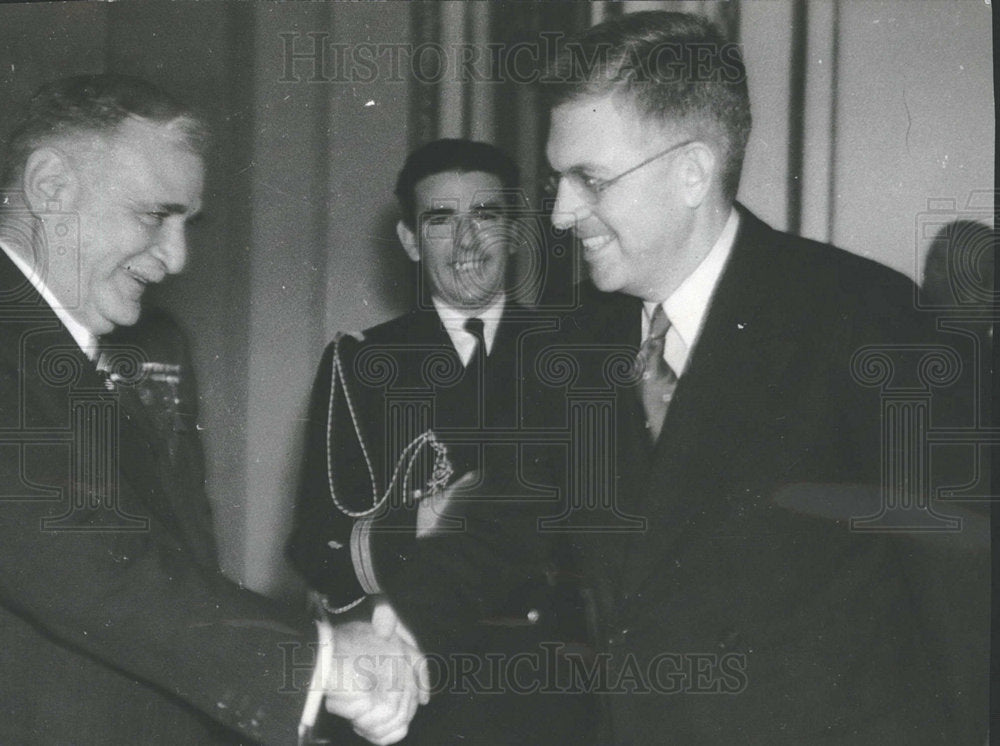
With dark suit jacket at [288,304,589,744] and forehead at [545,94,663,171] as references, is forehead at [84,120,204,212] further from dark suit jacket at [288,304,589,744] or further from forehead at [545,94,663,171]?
forehead at [545,94,663,171]

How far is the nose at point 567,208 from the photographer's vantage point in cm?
142

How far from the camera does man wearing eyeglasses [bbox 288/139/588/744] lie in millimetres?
1439

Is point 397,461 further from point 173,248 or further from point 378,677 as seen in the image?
point 173,248

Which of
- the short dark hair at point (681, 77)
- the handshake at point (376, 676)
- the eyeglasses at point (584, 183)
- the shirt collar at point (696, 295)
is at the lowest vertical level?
the handshake at point (376, 676)

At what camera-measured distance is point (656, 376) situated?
142 centimetres

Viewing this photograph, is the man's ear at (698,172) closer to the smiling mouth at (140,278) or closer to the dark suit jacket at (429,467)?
the dark suit jacket at (429,467)

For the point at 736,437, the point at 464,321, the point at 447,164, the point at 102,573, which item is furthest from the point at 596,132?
the point at 102,573

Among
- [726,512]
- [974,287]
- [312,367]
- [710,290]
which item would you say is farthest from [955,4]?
[312,367]

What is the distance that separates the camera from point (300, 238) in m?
1.47

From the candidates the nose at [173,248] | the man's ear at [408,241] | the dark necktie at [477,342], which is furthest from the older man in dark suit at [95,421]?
the dark necktie at [477,342]

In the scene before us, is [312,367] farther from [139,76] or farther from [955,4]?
[955,4]

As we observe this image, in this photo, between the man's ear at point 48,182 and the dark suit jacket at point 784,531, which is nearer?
the dark suit jacket at point 784,531

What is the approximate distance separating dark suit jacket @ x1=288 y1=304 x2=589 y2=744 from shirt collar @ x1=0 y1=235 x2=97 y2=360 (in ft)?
1.10

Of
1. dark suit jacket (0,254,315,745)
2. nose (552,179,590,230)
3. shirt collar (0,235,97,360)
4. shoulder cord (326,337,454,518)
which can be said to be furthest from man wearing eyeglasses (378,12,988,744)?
shirt collar (0,235,97,360)
